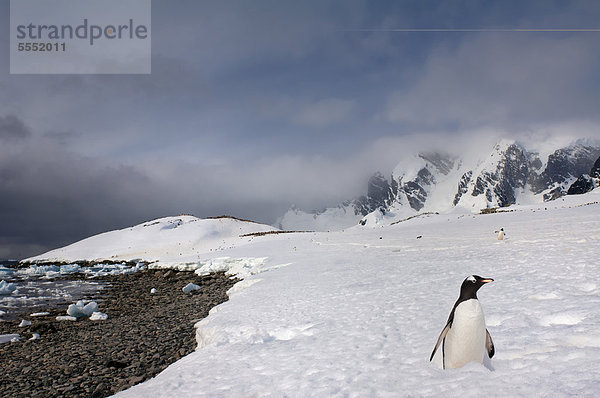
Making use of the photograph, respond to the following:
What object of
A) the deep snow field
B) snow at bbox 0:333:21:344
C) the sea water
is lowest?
the sea water

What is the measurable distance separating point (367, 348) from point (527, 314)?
3.05 m

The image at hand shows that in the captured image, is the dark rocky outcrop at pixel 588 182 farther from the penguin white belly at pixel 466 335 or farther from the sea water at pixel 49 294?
the penguin white belly at pixel 466 335

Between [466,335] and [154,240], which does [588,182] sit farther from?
[466,335]

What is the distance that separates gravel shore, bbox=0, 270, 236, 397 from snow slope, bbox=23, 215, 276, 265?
1238 inches

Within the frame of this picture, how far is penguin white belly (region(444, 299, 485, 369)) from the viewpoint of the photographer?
4227 mm

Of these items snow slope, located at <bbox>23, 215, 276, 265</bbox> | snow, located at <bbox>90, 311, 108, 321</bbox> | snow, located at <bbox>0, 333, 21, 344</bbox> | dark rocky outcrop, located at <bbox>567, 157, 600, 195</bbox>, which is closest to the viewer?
snow, located at <bbox>0, 333, 21, 344</bbox>

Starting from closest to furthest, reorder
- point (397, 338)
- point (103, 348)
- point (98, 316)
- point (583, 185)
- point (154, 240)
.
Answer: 1. point (397, 338)
2. point (103, 348)
3. point (98, 316)
4. point (154, 240)
5. point (583, 185)

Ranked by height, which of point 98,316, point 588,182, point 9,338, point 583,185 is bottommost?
point 98,316

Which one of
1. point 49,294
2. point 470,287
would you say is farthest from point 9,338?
point 470,287

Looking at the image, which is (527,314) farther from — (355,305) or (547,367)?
(355,305)

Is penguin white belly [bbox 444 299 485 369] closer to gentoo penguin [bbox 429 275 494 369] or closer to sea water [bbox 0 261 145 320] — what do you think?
gentoo penguin [bbox 429 275 494 369]

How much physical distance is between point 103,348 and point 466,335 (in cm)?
1099

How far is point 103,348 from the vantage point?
10.8 meters

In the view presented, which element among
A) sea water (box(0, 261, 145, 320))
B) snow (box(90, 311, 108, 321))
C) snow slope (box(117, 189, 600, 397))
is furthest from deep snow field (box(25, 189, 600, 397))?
sea water (box(0, 261, 145, 320))
